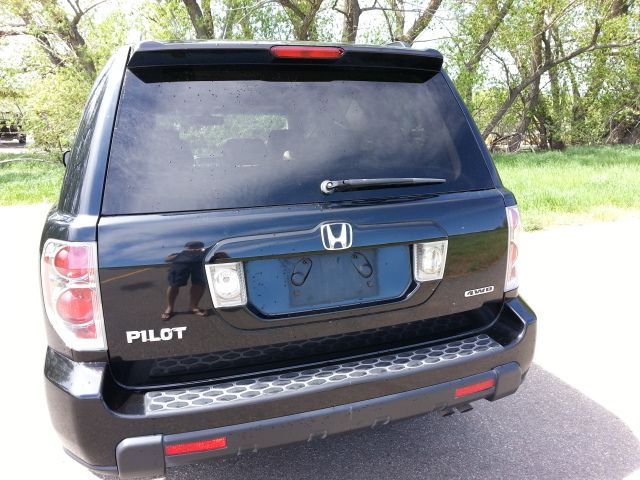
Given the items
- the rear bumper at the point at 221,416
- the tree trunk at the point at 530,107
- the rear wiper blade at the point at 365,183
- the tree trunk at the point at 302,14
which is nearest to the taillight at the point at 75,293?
the rear bumper at the point at 221,416

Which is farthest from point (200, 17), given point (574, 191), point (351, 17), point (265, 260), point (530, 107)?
point (530, 107)

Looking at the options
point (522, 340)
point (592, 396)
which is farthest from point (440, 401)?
point (592, 396)

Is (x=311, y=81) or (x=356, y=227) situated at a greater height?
(x=311, y=81)

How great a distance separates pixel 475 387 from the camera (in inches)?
85.6

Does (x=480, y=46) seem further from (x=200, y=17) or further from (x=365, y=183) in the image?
(x=365, y=183)

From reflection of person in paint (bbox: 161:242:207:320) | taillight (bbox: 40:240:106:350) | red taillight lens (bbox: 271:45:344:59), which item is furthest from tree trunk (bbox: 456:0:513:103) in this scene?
taillight (bbox: 40:240:106:350)

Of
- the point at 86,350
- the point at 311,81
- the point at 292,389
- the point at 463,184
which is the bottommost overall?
the point at 292,389

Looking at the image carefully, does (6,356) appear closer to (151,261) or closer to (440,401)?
(151,261)

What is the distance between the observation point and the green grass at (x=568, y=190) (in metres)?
9.03

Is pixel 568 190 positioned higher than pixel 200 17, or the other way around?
pixel 200 17

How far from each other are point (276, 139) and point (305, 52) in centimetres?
38

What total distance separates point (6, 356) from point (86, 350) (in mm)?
2760

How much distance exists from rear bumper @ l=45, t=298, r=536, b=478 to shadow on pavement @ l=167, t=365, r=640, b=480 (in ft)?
2.04

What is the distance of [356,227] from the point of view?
202cm
